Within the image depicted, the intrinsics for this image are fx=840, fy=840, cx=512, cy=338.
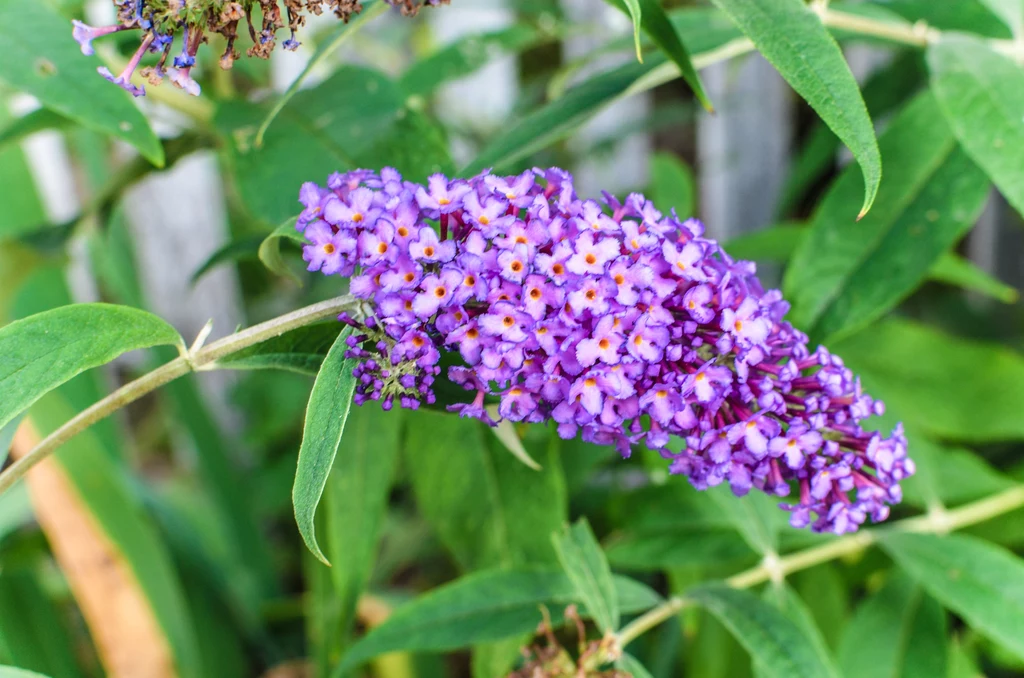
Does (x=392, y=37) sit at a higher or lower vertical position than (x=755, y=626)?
higher

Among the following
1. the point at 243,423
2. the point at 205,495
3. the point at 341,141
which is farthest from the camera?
the point at 243,423

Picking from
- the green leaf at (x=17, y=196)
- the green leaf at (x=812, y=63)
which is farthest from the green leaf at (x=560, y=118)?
the green leaf at (x=17, y=196)

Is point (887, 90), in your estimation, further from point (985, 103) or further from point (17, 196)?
point (17, 196)

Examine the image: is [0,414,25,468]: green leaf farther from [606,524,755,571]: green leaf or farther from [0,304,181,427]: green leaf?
[606,524,755,571]: green leaf

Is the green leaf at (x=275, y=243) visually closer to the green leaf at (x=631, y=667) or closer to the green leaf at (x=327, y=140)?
the green leaf at (x=327, y=140)

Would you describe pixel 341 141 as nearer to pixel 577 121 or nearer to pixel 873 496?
pixel 577 121

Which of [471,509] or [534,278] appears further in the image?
[471,509]

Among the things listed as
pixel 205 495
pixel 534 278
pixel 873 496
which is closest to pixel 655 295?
pixel 534 278
